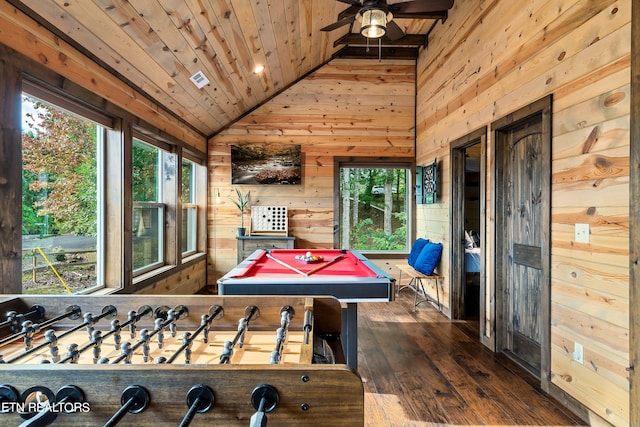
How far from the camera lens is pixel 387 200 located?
5.75m

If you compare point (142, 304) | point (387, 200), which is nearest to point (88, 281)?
point (142, 304)

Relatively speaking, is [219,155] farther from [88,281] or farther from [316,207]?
[88,281]

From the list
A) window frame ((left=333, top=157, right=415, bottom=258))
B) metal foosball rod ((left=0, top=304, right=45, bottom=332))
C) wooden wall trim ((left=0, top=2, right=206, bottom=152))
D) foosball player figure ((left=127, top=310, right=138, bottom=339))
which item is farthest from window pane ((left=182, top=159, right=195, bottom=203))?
foosball player figure ((left=127, top=310, right=138, bottom=339))

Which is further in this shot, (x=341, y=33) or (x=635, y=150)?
(x=341, y=33)

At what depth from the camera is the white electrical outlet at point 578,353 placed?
2.08 metres

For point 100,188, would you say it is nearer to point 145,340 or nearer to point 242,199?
point 145,340

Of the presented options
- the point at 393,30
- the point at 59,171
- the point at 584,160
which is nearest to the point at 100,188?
the point at 59,171

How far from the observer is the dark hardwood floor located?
6.91ft

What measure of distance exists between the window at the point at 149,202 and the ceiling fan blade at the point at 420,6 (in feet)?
9.01

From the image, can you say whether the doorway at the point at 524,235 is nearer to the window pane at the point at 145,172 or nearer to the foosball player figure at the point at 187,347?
the foosball player figure at the point at 187,347

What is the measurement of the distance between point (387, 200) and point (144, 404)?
5.28 metres

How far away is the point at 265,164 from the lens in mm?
5449

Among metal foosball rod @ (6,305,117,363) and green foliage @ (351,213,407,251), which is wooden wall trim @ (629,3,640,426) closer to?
metal foosball rod @ (6,305,117,363)

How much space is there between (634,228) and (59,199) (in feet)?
11.7
